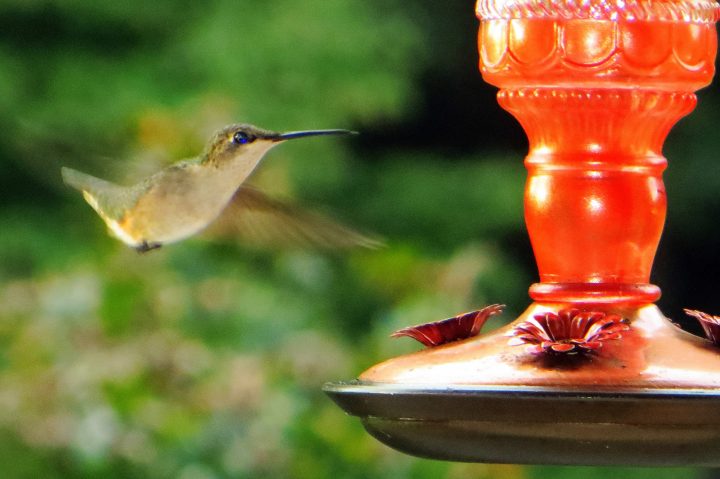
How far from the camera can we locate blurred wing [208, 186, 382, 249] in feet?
10.5

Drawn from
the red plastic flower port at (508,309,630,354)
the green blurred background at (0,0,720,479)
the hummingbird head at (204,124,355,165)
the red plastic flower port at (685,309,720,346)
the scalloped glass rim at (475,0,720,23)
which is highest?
the scalloped glass rim at (475,0,720,23)

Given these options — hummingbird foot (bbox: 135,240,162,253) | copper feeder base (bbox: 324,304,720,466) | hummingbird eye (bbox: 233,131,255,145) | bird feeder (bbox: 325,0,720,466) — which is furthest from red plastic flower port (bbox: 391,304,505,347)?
hummingbird foot (bbox: 135,240,162,253)

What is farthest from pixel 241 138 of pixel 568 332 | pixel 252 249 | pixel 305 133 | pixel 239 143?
pixel 252 249

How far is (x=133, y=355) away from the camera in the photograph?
5.25 metres

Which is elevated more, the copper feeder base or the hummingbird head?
the hummingbird head

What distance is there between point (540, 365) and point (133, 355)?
3188mm

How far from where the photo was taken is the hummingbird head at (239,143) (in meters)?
3.23

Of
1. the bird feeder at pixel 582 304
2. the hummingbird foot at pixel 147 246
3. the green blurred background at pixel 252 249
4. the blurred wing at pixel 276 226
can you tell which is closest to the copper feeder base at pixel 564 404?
the bird feeder at pixel 582 304

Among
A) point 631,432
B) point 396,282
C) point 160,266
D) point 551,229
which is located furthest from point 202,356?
point 631,432

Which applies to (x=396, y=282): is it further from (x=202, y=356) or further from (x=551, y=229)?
(x=551, y=229)

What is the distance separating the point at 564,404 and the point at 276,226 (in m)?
1.40

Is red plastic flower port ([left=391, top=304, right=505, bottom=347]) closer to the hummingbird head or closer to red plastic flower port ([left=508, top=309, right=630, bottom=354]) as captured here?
red plastic flower port ([left=508, top=309, right=630, bottom=354])

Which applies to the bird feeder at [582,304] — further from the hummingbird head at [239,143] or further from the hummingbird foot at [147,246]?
the hummingbird foot at [147,246]

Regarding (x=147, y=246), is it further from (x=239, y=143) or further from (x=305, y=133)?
(x=305, y=133)
